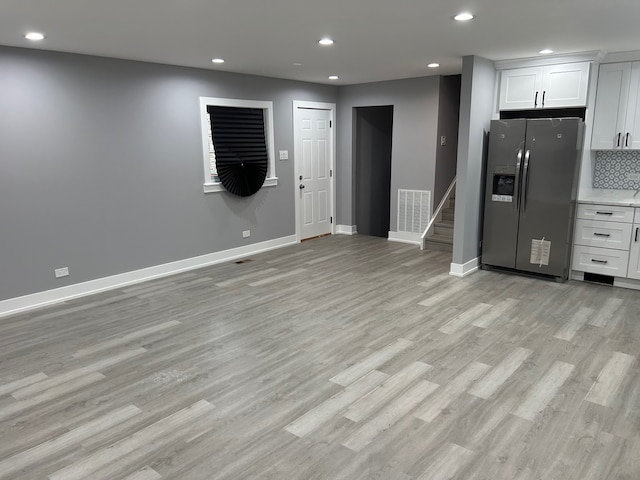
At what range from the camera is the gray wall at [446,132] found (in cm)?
665

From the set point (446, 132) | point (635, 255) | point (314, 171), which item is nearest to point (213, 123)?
point (314, 171)

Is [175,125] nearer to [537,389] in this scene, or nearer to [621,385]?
[537,389]

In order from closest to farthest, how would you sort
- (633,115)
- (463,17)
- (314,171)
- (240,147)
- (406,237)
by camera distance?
1. (463,17)
2. (633,115)
3. (240,147)
4. (406,237)
5. (314,171)

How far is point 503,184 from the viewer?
5.32 metres

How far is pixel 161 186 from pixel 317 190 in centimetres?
281

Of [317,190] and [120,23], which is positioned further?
[317,190]

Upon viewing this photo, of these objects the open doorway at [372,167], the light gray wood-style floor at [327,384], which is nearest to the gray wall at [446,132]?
the open doorway at [372,167]

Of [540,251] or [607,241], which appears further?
[540,251]

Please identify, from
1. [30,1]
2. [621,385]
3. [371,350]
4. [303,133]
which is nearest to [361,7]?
[30,1]

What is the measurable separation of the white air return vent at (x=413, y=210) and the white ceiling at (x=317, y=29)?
84.7 inches

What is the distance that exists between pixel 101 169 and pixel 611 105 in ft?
17.9

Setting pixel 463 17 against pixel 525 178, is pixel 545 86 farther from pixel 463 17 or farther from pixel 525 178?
pixel 463 17

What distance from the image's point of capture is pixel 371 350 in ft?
11.5

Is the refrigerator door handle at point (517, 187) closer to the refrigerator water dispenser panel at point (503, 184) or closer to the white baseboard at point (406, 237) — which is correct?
the refrigerator water dispenser panel at point (503, 184)
